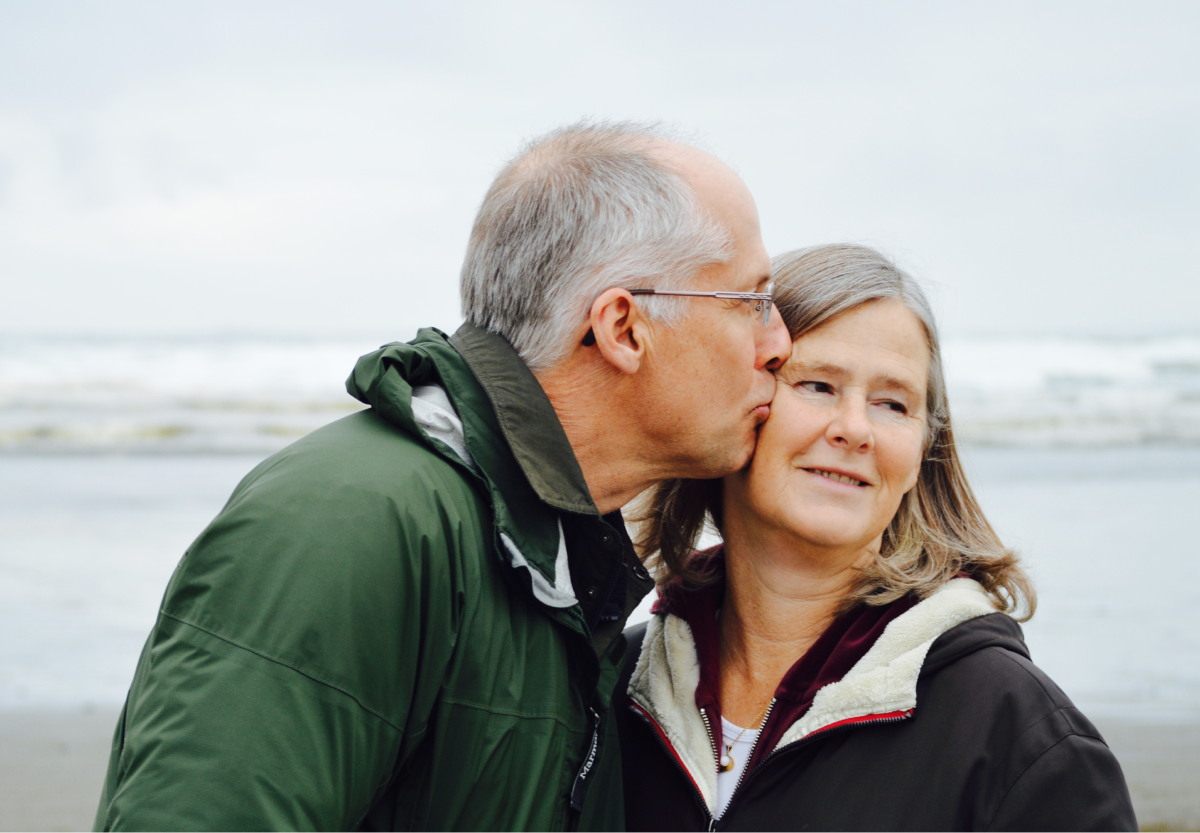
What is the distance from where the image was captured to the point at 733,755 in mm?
2504

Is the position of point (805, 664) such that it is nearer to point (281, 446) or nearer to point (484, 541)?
point (484, 541)

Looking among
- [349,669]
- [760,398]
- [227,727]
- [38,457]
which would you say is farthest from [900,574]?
[38,457]

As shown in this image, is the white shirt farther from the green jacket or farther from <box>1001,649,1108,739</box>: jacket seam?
<box>1001,649,1108,739</box>: jacket seam

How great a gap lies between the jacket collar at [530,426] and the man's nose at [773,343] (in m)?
0.62

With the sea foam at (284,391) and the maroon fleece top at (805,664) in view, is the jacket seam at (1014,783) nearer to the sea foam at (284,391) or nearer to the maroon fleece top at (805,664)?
the maroon fleece top at (805,664)

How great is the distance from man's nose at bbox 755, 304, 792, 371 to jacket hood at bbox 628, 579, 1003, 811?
0.69 m

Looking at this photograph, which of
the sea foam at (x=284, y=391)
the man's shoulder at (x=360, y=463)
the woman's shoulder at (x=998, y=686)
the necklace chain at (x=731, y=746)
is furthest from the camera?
the sea foam at (x=284, y=391)

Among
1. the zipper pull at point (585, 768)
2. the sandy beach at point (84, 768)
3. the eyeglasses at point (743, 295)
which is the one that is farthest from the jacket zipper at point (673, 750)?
the sandy beach at point (84, 768)

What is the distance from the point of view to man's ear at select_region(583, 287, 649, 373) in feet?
7.70

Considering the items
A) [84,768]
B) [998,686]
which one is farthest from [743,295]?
[84,768]

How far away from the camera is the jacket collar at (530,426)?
6.97ft

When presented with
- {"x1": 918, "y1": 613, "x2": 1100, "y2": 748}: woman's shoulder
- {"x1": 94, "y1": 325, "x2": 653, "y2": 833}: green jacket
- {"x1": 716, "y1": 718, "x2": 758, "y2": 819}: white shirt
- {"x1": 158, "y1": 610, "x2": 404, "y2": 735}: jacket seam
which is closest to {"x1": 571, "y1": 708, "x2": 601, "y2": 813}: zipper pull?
{"x1": 94, "y1": 325, "x2": 653, "y2": 833}: green jacket

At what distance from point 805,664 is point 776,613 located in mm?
252

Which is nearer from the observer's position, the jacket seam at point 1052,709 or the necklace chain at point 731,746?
the jacket seam at point 1052,709
